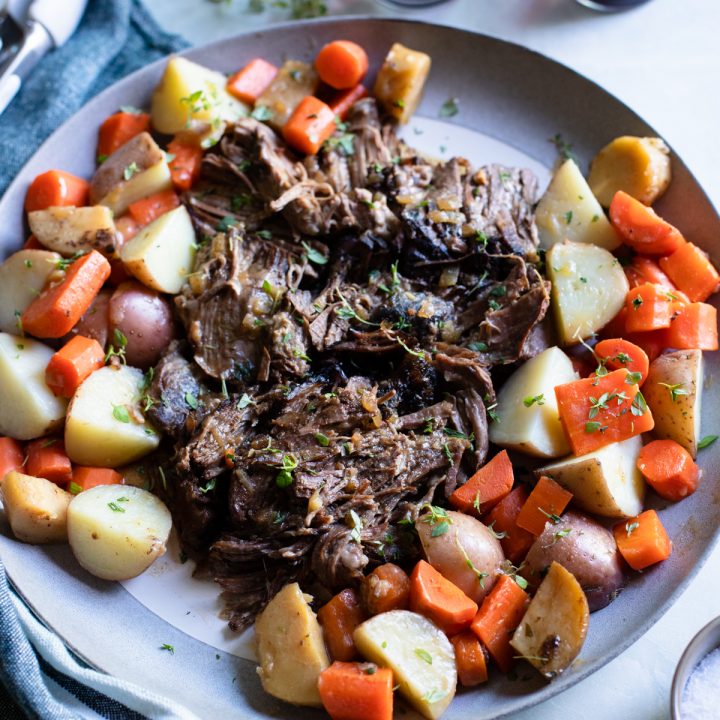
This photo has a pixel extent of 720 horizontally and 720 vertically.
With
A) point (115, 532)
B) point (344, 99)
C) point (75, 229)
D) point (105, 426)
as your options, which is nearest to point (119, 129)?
point (75, 229)

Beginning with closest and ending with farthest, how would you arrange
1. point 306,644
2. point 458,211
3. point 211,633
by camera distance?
point 306,644 < point 211,633 < point 458,211

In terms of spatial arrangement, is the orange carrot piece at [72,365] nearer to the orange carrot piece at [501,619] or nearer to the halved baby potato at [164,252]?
the halved baby potato at [164,252]

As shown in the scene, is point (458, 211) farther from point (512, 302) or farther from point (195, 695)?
point (195, 695)

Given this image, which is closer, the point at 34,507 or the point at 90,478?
the point at 34,507

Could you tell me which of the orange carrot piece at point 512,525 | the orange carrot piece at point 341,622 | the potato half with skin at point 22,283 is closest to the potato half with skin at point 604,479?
the orange carrot piece at point 512,525

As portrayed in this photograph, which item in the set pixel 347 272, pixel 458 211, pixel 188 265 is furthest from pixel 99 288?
pixel 458 211

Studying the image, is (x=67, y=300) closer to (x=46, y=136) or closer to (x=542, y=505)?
(x=46, y=136)
